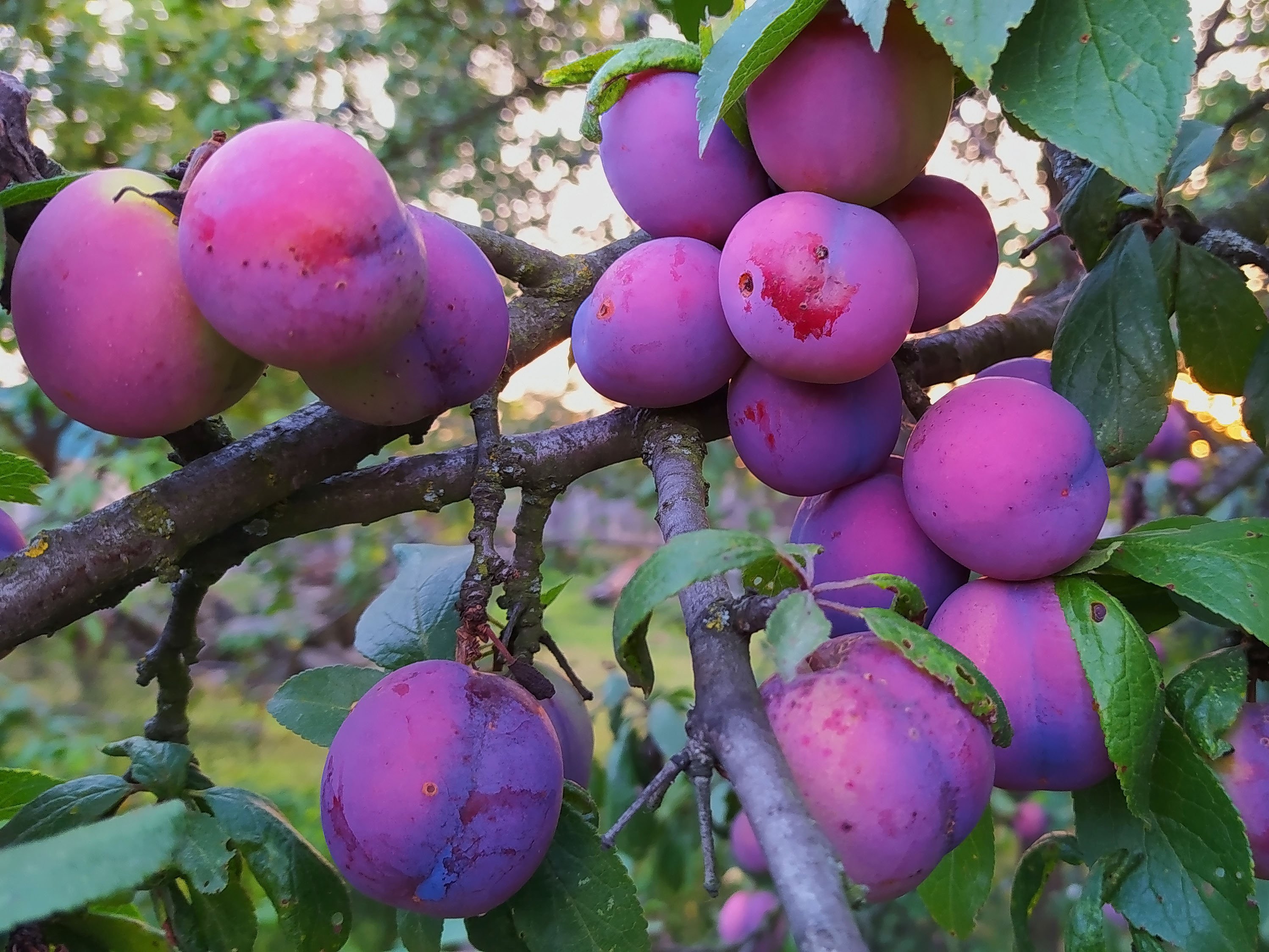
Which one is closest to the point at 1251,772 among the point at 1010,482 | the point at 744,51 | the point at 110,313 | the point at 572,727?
the point at 1010,482

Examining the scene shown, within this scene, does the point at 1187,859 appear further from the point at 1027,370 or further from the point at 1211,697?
the point at 1027,370

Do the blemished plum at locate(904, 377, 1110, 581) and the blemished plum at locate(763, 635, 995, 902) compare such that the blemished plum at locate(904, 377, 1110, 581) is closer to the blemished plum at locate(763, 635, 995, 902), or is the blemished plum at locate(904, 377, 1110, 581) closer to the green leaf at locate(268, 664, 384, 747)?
the blemished plum at locate(763, 635, 995, 902)

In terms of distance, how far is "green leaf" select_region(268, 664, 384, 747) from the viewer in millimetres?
719

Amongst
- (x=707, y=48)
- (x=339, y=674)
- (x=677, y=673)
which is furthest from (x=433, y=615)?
(x=677, y=673)

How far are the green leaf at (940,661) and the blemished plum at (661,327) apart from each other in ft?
0.81

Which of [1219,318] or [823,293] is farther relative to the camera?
[1219,318]

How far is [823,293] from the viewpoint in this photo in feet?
1.83

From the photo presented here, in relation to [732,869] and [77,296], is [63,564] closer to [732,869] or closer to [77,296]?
[77,296]

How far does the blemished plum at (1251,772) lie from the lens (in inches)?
25.5

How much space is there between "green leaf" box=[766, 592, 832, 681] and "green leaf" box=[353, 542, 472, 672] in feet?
1.26

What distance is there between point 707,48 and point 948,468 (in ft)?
1.15

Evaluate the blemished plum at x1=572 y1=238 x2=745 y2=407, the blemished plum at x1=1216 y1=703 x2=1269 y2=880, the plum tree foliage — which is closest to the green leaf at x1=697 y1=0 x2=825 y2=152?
the plum tree foliage

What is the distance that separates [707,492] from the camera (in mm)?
654

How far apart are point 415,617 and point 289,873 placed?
0.76 feet
